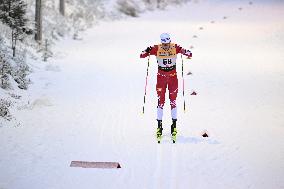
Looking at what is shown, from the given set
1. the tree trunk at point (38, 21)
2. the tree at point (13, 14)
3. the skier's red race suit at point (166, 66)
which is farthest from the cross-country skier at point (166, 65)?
the tree trunk at point (38, 21)

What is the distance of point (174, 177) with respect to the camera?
25.9ft

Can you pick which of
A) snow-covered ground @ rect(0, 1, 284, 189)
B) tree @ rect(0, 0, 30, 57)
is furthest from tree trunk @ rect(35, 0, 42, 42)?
tree @ rect(0, 0, 30, 57)

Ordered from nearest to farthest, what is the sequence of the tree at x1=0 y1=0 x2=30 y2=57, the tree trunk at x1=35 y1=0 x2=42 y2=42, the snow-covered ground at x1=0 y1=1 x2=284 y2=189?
the snow-covered ground at x1=0 y1=1 x2=284 y2=189 → the tree at x1=0 y1=0 x2=30 y2=57 → the tree trunk at x1=35 y1=0 x2=42 y2=42

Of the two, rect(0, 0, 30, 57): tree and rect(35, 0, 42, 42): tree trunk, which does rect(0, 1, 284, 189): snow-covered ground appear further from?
rect(0, 0, 30, 57): tree

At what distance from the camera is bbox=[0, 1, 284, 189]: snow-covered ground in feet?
26.0

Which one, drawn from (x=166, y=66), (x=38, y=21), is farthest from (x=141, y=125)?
(x=38, y=21)

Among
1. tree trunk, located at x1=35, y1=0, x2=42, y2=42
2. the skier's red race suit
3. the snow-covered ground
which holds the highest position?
tree trunk, located at x1=35, y1=0, x2=42, y2=42

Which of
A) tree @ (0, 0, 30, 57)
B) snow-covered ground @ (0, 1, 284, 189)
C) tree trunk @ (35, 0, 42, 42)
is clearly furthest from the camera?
tree trunk @ (35, 0, 42, 42)

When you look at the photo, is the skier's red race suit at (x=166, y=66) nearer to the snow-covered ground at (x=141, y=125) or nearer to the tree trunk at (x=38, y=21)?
the snow-covered ground at (x=141, y=125)

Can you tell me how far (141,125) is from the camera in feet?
35.8

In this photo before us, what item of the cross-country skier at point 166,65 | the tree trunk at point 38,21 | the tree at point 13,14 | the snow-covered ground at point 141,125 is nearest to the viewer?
the snow-covered ground at point 141,125

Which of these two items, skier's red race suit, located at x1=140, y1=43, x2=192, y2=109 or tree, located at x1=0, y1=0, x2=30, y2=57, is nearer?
skier's red race suit, located at x1=140, y1=43, x2=192, y2=109

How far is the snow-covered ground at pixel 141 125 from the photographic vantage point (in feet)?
26.0

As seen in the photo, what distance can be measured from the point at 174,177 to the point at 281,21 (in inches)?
965
